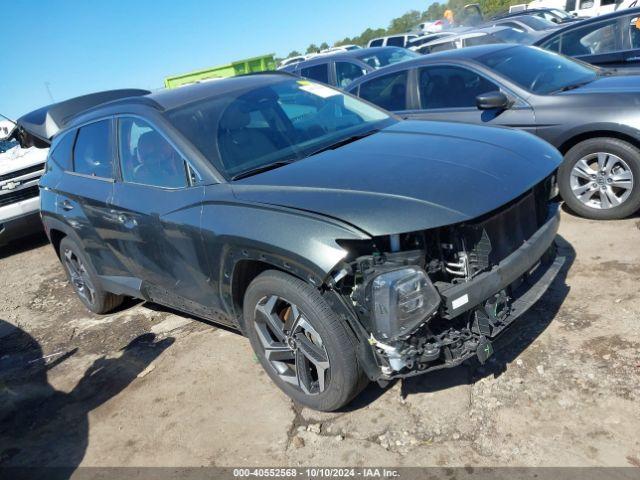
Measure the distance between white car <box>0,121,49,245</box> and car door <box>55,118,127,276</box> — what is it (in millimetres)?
3002

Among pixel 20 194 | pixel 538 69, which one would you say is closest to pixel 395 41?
pixel 538 69

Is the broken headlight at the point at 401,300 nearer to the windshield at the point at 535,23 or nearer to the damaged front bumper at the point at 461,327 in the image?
the damaged front bumper at the point at 461,327

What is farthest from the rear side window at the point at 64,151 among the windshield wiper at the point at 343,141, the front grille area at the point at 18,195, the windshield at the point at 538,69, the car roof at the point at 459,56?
the windshield at the point at 538,69

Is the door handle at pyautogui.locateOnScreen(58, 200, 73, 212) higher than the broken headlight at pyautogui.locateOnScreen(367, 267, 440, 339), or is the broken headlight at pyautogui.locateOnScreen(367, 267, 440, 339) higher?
the door handle at pyautogui.locateOnScreen(58, 200, 73, 212)

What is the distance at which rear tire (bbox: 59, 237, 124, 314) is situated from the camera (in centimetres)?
471

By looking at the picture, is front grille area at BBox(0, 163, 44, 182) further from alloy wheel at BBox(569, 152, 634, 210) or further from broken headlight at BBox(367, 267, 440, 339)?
alloy wheel at BBox(569, 152, 634, 210)

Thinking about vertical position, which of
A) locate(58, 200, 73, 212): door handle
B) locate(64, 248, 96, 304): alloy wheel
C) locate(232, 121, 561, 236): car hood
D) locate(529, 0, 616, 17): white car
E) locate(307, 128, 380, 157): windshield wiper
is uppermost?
locate(307, 128, 380, 157): windshield wiper

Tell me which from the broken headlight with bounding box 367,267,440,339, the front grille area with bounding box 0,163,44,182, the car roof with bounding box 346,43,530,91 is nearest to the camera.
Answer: the broken headlight with bounding box 367,267,440,339

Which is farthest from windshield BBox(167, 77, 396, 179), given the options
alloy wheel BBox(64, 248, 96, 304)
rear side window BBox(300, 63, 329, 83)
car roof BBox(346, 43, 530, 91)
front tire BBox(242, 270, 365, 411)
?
rear side window BBox(300, 63, 329, 83)

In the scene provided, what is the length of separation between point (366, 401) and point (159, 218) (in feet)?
5.56

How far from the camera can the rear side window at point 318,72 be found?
10.3 metres

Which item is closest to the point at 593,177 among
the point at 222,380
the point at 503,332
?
the point at 503,332

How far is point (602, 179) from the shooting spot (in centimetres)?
468

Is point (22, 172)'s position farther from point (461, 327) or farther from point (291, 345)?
point (461, 327)
